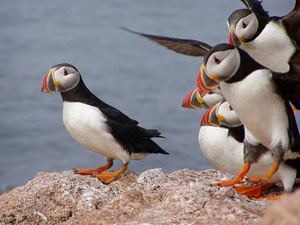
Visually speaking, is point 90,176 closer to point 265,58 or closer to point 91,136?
point 91,136

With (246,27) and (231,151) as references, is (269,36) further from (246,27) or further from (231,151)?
(231,151)

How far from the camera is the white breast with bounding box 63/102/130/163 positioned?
3286 mm

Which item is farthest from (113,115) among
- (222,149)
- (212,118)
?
(222,149)

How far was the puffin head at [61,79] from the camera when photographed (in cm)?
329

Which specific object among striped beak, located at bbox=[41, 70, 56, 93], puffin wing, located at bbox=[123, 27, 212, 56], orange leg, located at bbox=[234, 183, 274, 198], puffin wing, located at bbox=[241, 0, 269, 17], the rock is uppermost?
puffin wing, located at bbox=[241, 0, 269, 17]

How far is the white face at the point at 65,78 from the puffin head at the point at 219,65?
3.58 ft

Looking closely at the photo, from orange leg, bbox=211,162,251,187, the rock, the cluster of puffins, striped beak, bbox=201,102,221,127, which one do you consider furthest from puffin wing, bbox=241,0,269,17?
the rock

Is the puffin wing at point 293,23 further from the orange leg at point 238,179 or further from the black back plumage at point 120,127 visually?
the orange leg at point 238,179

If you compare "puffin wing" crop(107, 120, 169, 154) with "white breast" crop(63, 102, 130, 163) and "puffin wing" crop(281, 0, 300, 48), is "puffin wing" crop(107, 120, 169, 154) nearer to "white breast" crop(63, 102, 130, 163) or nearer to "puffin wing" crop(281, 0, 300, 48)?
"white breast" crop(63, 102, 130, 163)

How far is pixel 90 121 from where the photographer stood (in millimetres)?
3277

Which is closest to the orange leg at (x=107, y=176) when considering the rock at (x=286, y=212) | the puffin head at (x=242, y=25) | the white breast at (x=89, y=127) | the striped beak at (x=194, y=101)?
the white breast at (x=89, y=127)

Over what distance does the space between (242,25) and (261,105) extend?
1.18 m

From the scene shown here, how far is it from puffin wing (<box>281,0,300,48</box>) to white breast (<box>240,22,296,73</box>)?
35mm

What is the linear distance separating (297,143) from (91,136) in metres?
1.26
